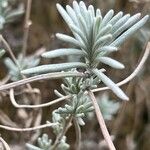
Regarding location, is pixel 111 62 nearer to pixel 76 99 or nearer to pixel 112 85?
pixel 112 85

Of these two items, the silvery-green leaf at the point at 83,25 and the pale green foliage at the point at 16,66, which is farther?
the pale green foliage at the point at 16,66

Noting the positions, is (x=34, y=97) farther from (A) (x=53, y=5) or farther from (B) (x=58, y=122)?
(A) (x=53, y=5)

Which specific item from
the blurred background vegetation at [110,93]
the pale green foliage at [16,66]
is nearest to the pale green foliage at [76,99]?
the pale green foliage at [16,66]

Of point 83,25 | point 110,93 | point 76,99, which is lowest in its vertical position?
point 110,93

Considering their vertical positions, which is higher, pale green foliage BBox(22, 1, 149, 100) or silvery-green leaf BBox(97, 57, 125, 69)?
pale green foliage BBox(22, 1, 149, 100)

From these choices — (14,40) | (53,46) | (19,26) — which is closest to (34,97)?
(53,46)

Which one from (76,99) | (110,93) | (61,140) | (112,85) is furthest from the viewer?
(110,93)

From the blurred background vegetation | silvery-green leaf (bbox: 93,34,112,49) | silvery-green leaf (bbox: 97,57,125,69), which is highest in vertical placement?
silvery-green leaf (bbox: 93,34,112,49)

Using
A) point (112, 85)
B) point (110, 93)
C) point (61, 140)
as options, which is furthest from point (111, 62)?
point (110, 93)

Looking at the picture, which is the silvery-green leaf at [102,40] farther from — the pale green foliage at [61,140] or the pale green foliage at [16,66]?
the pale green foliage at [16,66]

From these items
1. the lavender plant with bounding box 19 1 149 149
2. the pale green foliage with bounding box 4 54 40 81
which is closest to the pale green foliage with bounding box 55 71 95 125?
the lavender plant with bounding box 19 1 149 149

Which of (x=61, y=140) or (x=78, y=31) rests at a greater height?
(x=78, y=31)

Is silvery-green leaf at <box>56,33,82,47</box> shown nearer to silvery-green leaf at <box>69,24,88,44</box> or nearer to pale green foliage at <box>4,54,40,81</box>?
silvery-green leaf at <box>69,24,88,44</box>
